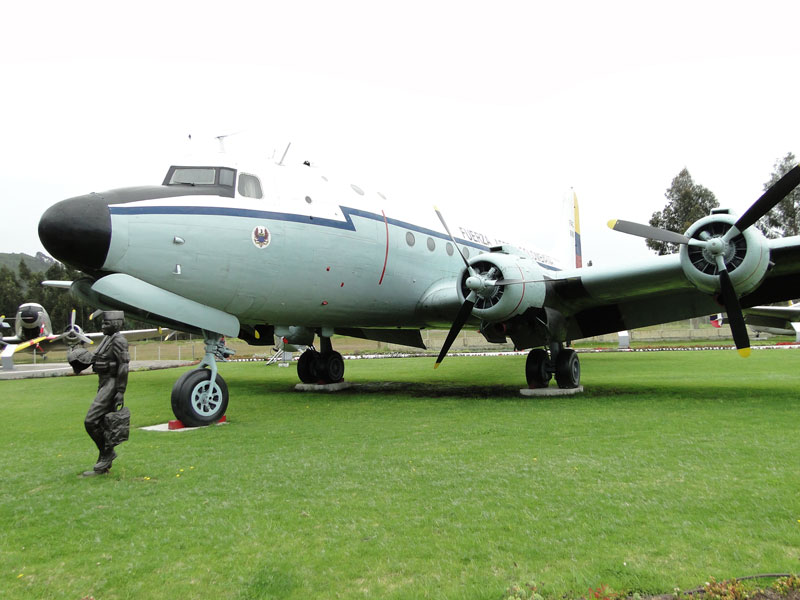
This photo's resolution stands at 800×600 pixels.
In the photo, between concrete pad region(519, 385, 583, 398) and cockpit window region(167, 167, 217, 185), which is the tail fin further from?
cockpit window region(167, 167, 217, 185)

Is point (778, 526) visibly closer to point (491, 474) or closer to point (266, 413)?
point (491, 474)

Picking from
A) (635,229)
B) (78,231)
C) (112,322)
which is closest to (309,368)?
(78,231)

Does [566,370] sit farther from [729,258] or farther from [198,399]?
[198,399]

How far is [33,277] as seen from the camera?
256ft

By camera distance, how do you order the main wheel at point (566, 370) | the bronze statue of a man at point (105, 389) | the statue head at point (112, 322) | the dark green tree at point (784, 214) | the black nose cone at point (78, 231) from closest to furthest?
the bronze statue of a man at point (105, 389) < the statue head at point (112, 322) < the black nose cone at point (78, 231) < the main wheel at point (566, 370) < the dark green tree at point (784, 214)

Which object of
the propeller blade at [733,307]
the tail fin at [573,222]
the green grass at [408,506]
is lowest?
the green grass at [408,506]

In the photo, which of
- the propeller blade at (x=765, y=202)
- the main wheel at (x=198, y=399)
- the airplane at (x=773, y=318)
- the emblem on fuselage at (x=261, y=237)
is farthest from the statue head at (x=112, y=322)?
the airplane at (x=773, y=318)

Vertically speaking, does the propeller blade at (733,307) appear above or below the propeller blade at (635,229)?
below

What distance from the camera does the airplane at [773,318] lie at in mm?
27781

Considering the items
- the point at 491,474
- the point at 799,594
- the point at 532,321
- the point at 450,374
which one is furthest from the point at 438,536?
the point at 450,374

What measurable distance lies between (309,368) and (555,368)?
Answer: 6.02 m

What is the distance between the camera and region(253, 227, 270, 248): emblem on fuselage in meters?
9.04

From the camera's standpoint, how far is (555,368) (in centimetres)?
1205

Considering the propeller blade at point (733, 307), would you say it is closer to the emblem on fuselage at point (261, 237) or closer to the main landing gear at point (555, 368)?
the main landing gear at point (555, 368)
